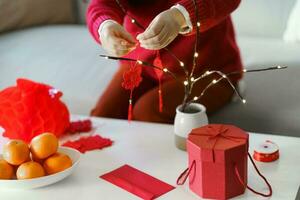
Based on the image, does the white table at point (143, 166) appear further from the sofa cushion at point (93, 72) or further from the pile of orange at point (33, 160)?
the sofa cushion at point (93, 72)

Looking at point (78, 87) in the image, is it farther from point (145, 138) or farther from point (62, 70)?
point (145, 138)

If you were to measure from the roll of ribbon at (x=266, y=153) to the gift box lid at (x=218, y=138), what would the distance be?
4.8 inches

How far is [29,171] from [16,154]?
0.14 ft

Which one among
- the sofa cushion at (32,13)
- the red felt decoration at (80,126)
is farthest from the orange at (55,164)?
the sofa cushion at (32,13)

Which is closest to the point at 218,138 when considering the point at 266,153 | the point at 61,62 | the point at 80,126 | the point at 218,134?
the point at 218,134

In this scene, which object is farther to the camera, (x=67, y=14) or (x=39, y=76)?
(x=67, y=14)

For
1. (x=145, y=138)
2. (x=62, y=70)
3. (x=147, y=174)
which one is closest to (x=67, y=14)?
(x=62, y=70)

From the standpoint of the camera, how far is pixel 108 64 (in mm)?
1917

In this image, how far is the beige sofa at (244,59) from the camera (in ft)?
5.08

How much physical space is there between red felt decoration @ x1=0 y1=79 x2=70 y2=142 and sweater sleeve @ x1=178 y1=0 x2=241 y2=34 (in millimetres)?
370

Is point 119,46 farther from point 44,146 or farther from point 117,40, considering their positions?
point 44,146

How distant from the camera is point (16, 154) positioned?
1.11 m

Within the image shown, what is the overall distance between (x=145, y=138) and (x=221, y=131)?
0.93 feet

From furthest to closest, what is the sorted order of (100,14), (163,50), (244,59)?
(244,59) → (163,50) → (100,14)
